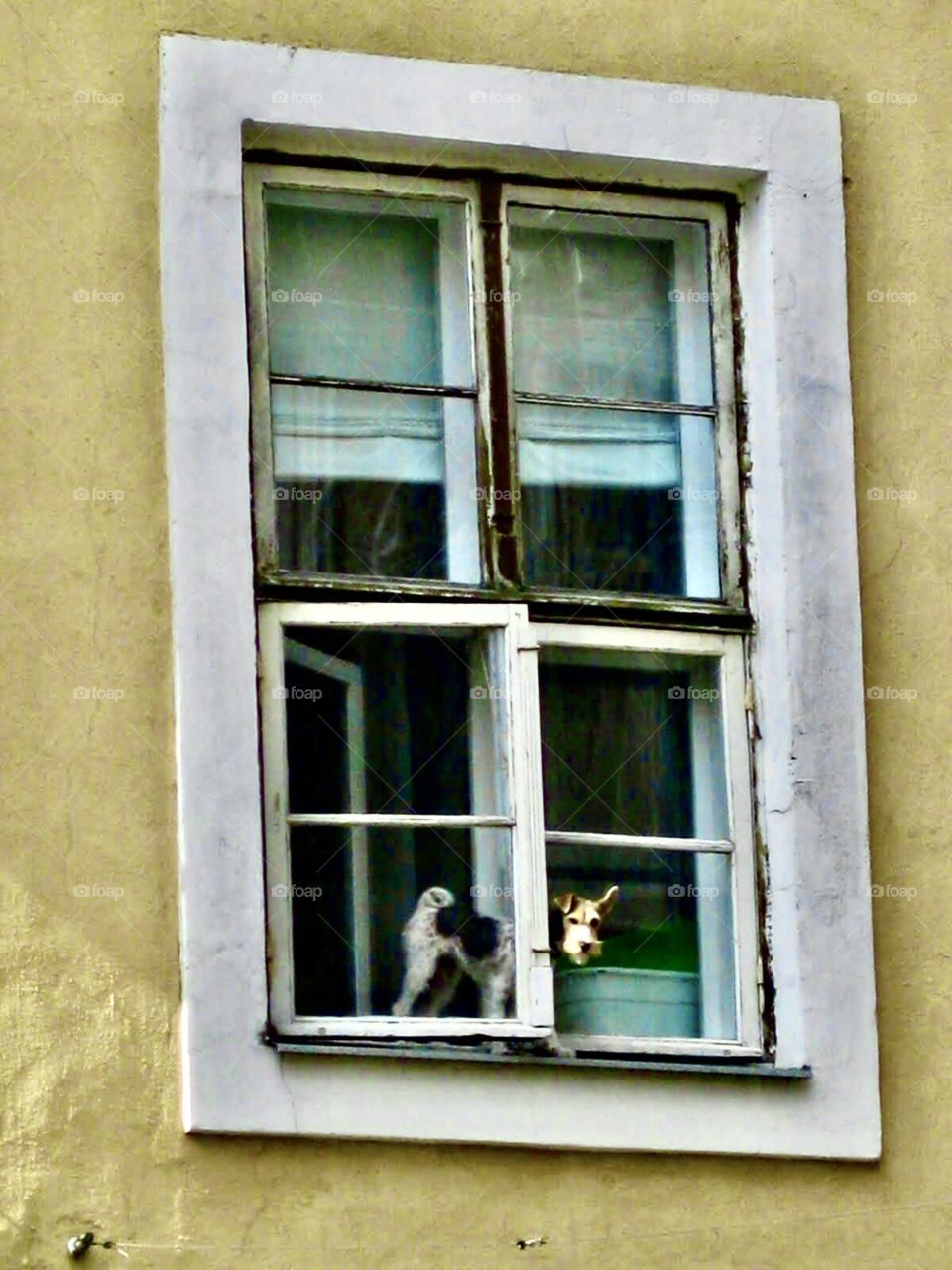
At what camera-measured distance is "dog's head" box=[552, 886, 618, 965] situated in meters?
7.53

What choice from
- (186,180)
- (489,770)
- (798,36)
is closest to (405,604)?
(489,770)

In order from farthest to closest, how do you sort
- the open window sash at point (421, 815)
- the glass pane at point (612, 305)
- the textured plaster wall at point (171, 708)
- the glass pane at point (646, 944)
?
the glass pane at point (612, 305), the glass pane at point (646, 944), the open window sash at point (421, 815), the textured plaster wall at point (171, 708)

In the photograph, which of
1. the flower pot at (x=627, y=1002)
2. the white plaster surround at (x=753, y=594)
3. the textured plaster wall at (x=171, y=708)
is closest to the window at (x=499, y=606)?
the flower pot at (x=627, y=1002)

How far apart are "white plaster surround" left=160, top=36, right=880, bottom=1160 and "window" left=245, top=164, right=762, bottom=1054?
114 millimetres

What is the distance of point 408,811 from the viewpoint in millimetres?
7523

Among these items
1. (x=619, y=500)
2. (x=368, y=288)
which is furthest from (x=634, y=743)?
(x=368, y=288)

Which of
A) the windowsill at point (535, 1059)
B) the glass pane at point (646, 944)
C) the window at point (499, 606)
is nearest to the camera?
the windowsill at point (535, 1059)

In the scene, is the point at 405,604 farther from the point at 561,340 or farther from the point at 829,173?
the point at 829,173

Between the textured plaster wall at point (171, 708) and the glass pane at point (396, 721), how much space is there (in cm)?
37

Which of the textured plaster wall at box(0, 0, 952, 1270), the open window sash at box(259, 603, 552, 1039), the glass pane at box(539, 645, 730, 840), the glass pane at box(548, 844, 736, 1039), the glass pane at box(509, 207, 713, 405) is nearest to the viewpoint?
the textured plaster wall at box(0, 0, 952, 1270)

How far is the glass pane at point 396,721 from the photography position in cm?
750

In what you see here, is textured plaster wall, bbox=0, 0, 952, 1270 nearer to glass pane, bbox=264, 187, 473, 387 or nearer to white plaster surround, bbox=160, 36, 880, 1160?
white plaster surround, bbox=160, 36, 880, 1160

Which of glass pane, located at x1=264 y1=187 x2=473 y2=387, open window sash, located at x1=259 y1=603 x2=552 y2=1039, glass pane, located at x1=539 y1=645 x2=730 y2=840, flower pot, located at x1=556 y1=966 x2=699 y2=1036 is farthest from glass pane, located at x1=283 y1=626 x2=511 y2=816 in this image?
glass pane, located at x1=264 y1=187 x2=473 y2=387

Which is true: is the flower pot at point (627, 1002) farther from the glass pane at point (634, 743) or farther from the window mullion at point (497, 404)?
the window mullion at point (497, 404)
